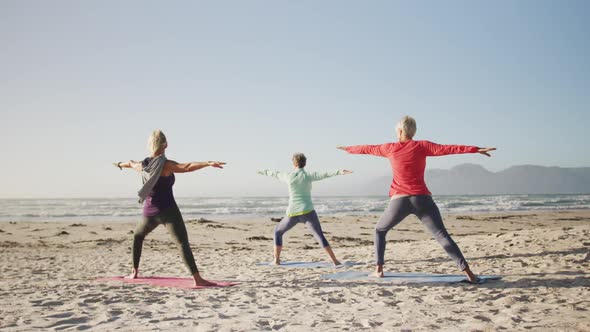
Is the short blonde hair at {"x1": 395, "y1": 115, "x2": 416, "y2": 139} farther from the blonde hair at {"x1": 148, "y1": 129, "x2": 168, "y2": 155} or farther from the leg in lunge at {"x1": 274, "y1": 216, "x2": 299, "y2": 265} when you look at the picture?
the blonde hair at {"x1": 148, "y1": 129, "x2": 168, "y2": 155}

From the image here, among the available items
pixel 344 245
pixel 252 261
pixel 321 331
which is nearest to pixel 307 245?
pixel 344 245

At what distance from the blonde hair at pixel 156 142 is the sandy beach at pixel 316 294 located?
1.86 meters

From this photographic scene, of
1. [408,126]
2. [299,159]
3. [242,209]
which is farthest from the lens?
[242,209]

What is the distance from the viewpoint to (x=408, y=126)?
5.70 m

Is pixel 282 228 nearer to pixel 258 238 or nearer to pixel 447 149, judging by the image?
pixel 447 149

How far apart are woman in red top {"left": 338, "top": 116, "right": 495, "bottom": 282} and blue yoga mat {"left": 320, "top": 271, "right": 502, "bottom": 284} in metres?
0.34

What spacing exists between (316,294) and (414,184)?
188 centimetres

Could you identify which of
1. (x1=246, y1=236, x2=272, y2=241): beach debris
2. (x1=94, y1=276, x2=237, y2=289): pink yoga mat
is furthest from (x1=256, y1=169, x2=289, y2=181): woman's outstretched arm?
(x1=246, y1=236, x2=272, y2=241): beach debris

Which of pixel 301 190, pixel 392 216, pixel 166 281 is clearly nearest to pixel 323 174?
pixel 301 190

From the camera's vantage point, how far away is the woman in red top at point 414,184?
539 cm

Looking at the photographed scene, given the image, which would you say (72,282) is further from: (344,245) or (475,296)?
(344,245)

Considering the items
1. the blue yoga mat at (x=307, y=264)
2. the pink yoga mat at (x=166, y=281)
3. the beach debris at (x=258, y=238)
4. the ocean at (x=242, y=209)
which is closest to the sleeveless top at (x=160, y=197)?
the pink yoga mat at (x=166, y=281)

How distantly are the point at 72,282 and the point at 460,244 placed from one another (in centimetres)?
783

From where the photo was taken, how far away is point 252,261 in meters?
9.05
